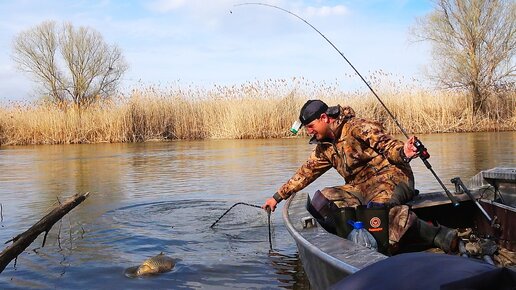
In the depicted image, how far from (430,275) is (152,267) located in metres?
3.18

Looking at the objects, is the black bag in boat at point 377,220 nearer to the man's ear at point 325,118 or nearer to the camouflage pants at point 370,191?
the camouflage pants at point 370,191

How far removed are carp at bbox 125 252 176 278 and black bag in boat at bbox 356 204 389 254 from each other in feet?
5.55

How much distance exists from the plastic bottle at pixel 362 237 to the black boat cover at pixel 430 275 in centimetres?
152

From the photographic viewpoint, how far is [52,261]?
5039 mm

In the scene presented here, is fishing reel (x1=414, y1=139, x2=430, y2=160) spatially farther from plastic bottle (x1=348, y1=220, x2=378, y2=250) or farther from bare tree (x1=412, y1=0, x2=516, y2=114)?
bare tree (x1=412, y1=0, x2=516, y2=114)

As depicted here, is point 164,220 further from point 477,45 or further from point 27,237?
point 477,45

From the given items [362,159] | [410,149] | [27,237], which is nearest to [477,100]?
[362,159]

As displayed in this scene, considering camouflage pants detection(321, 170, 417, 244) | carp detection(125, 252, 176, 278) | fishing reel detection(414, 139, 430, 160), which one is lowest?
→ carp detection(125, 252, 176, 278)

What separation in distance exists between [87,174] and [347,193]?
8.32 meters

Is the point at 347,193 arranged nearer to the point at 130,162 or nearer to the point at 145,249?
the point at 145,249

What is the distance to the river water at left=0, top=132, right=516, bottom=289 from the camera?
452 centimetres

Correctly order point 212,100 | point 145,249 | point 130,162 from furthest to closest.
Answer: point 212,100
point 130,162
point 145,249

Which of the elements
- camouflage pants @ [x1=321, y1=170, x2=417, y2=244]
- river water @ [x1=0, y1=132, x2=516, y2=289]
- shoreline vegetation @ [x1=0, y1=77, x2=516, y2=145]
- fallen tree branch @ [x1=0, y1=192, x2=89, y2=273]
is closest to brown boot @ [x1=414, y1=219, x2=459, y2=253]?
camouflage pants @ [x1=321, y1=170, x2=417, y2=244]

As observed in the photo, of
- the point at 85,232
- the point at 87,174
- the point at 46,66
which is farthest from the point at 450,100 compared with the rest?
the point at 46,66
